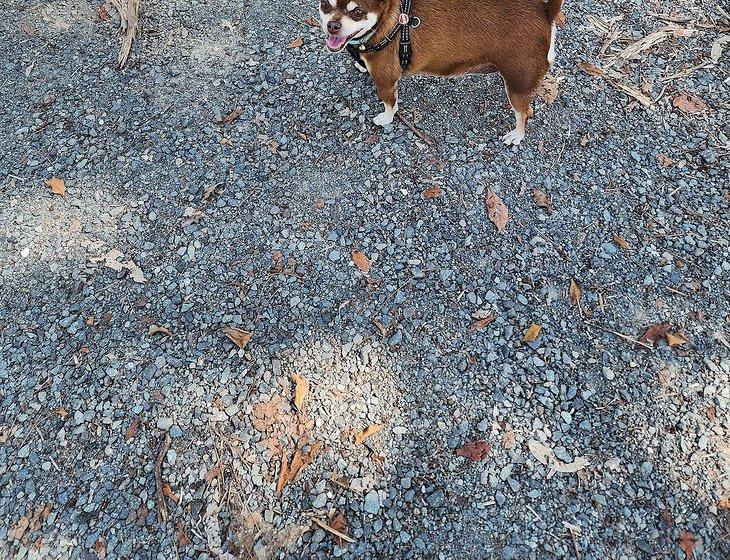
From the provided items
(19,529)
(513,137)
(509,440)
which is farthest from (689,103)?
(19,529)

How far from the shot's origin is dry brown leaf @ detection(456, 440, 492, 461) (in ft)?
10.1

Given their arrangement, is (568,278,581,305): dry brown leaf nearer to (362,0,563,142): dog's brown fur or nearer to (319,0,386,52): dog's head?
(362,0,563,142): dog's brown fur

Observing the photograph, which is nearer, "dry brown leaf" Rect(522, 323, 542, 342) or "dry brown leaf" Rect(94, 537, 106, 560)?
"dry brown leaf" Rect(94, 537, 106, 560)

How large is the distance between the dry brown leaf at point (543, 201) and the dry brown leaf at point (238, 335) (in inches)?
86.5

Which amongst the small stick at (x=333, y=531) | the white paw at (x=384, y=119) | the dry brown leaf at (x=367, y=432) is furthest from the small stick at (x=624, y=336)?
the white paw at (x=384, y=119)

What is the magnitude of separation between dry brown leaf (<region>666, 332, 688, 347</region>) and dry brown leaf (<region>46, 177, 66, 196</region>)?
4.28 m

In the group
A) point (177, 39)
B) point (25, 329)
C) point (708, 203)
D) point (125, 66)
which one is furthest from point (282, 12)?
point (708, 203)

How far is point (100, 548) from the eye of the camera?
9.46 feet

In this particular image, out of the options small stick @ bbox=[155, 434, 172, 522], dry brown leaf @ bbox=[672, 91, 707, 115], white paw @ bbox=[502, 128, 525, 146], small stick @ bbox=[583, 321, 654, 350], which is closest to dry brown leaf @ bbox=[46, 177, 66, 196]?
small stick @ bbox=[155, 434, 172, 522]

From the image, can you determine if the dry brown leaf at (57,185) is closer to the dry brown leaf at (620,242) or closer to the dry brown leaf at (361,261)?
the dry brown leaf at (361,261)

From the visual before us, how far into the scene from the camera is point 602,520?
114 inches

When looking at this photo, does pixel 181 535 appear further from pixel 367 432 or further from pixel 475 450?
pixel 475 450

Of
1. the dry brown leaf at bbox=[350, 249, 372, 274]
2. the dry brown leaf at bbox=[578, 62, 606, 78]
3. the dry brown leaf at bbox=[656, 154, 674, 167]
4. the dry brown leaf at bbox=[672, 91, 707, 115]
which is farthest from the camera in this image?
the dry brown leaf at bbox=[578, 62, 606, 78]

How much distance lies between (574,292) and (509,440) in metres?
1.09
